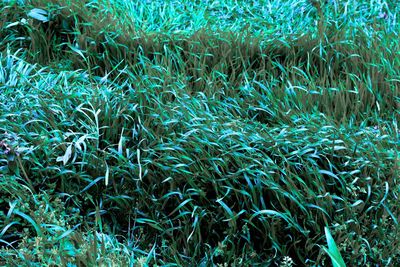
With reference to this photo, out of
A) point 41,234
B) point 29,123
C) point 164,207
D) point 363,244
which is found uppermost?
point 29,123

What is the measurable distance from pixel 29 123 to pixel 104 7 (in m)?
1.49

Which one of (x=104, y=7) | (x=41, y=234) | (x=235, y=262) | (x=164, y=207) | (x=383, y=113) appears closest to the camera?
(x=41, y=234)

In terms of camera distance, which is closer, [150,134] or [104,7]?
[150,134]

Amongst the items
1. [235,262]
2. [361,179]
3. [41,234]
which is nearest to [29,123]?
[41,234]

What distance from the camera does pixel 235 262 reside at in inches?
102

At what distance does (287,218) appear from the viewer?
262cm

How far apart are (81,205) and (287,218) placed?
3.01ft

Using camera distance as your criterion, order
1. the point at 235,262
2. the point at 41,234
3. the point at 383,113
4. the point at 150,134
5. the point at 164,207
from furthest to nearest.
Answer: the point at 383,113 < the point at 150,134 < the point at 164,207 < the point at 235,262 < the point at 41,234

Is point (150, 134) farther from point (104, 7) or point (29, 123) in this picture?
point (104, 7)

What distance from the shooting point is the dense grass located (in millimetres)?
2596

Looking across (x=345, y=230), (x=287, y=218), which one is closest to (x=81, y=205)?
(x=287, y=218)

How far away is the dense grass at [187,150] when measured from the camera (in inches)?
102

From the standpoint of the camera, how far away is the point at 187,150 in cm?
283

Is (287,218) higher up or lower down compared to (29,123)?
lower down
